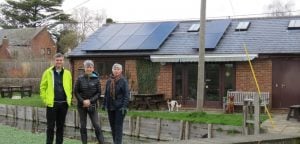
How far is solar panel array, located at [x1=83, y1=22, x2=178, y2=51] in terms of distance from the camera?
23422 mm

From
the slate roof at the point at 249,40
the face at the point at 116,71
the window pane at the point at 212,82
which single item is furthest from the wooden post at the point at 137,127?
the face at the point at 116,71

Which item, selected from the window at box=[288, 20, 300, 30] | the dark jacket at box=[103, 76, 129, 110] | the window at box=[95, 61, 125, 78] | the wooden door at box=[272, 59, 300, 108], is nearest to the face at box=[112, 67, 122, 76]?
the dark jacket at box=[103, 76, 129, 110]

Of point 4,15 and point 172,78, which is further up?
point 4,15

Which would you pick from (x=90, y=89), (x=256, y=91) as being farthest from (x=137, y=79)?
(x=90, y=89)

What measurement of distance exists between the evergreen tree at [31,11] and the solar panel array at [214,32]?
120 ft

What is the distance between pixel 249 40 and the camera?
21859 mm

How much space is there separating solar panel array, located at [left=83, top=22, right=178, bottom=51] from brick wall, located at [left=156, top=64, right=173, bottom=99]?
1.02m

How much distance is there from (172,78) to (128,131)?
13.2 feet

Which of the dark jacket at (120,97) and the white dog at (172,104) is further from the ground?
the dark jacket at (120,97)

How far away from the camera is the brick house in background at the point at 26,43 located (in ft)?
169

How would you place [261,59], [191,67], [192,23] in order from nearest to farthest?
[261,59], [191,67], [192,23]

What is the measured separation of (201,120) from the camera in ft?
56.9

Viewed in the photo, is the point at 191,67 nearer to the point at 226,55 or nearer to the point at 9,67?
the point at 226,55

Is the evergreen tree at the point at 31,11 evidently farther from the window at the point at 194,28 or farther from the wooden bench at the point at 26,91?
the window at the point at 194,28
